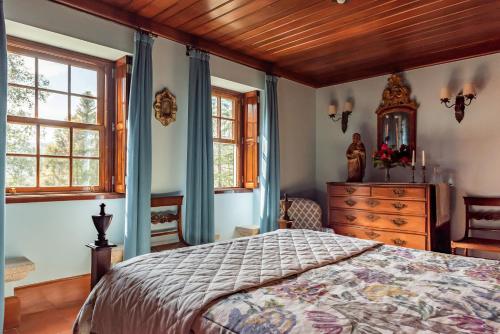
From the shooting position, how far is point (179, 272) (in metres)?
1.52

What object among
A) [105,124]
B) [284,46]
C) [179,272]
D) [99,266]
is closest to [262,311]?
[179,272]

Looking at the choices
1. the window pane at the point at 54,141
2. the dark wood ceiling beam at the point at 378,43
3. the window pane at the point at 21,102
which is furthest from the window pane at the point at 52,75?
the dark wood ceiling beam at the point at 378,43

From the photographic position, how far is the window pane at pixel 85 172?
304cm

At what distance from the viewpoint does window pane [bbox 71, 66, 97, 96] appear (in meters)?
3.05

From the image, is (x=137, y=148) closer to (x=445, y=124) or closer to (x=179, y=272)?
(x=179, y=272)

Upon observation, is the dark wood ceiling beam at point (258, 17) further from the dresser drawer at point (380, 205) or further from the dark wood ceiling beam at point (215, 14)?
the dresser drawer at point (380, 205)

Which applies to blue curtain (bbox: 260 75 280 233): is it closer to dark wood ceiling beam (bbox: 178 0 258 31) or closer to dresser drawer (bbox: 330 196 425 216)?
dresser drawer (bbox: 330 196 425 216)

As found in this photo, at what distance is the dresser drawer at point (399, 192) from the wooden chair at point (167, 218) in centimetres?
214

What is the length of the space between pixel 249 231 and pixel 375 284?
2682 mm

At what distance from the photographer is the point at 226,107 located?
4305mm

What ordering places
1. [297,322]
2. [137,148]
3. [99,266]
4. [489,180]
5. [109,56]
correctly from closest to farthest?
[297,322] → [99,266] → [137,148] → [109,56] → [489,180]

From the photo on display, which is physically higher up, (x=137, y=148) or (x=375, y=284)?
(x=137, y=148)

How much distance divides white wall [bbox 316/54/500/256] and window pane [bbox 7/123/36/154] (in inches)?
146

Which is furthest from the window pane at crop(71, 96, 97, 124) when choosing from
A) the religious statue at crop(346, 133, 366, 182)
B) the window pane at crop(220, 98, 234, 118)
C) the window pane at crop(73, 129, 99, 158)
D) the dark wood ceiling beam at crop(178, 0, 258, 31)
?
the religious statue at crop(346, 133, 366, 182)
